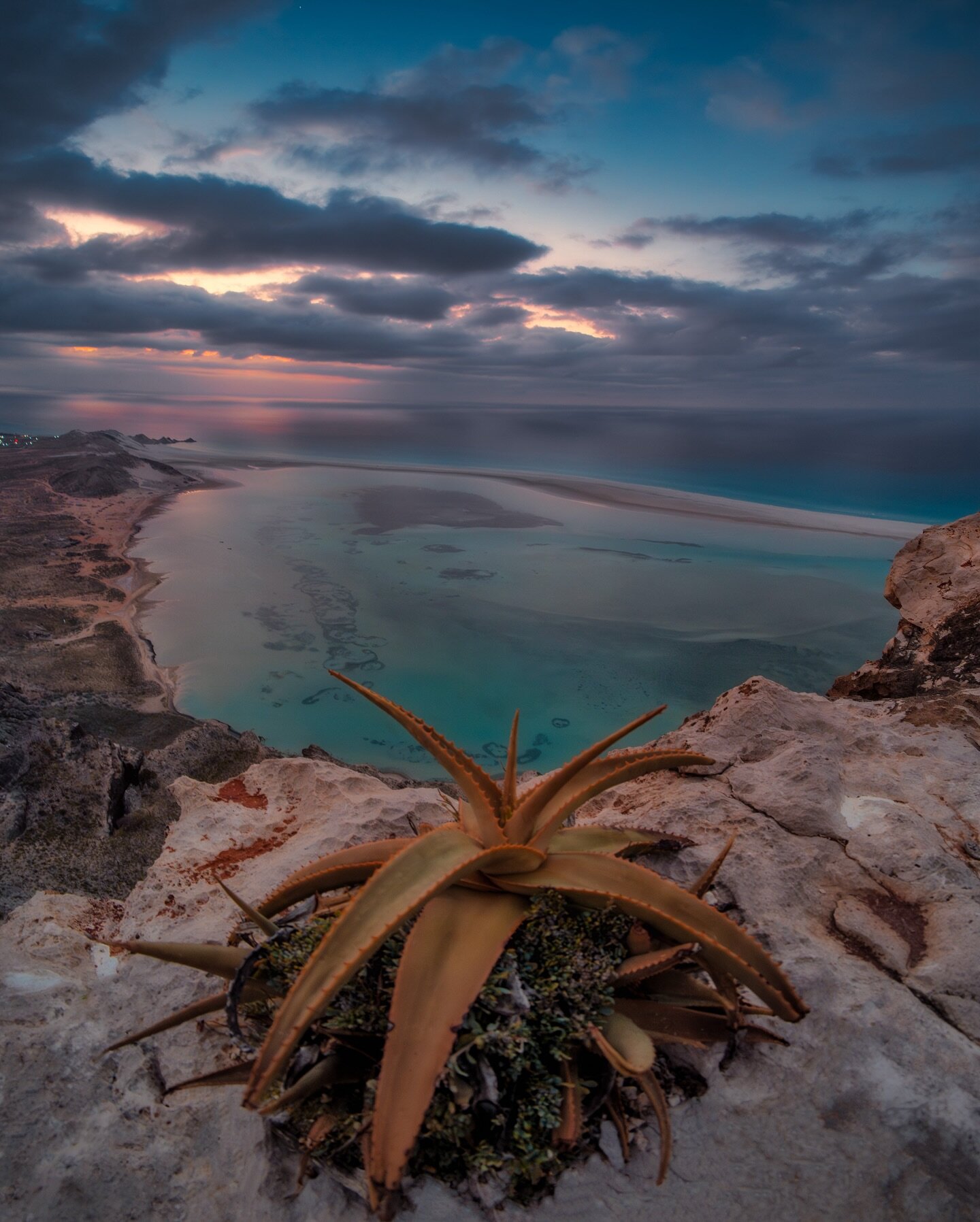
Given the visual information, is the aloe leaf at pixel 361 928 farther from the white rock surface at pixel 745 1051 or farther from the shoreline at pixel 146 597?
the shoreline at pixel 146 597

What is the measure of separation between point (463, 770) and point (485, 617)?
61.1 feet

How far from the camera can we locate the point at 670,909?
228 cm

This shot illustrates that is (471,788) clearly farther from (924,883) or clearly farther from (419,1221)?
(924,883)

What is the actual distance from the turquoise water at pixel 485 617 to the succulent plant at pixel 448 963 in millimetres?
11236

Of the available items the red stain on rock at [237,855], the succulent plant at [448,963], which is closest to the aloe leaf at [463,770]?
→ the succulent plant at [448,963]

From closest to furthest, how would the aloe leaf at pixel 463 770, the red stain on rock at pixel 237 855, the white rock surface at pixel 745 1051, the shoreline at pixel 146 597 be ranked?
1. the white rock surface at pixel 745 1051
2. the aloe leaf at pixel 463 770
3. the red stain on rock at pixel 237 855
4. the shoreline at pixel 146 597

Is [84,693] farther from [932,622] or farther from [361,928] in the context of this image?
[932,622]

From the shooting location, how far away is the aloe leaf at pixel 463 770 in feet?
8.16

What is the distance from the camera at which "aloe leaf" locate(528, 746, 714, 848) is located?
259 centimetres

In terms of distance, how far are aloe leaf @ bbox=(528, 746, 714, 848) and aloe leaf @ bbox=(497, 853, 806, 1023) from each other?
120mm

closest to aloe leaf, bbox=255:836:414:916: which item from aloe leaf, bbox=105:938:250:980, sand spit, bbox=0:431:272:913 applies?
aloe leaf, bbox=105:938:250:980

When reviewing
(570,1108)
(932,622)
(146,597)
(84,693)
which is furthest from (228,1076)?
(146,597)

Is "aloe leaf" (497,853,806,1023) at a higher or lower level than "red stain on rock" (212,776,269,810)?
higher

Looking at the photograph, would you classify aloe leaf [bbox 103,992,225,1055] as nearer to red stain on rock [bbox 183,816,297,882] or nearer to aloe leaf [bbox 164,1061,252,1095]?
aloe leaf [bbox 164,1061,252,1095]
